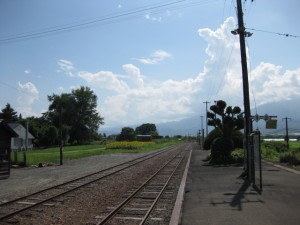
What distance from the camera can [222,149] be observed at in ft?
99.5

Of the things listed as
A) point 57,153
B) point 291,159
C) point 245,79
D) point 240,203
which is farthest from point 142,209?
point 57,153

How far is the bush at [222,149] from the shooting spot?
3017cm

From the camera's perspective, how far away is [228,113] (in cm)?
2995

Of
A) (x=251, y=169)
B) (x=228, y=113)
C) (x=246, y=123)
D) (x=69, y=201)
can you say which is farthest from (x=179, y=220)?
(x=228, y=113)

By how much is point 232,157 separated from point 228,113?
340 centimetres

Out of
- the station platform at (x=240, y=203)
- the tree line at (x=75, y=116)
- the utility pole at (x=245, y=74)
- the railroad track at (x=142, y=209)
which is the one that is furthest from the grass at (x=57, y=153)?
the tree line at (x=75, y=116)

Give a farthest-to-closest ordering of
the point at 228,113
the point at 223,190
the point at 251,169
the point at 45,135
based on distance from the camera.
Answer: the point at 45,135 < the point at 228,113 < the point at 251,169 < the point at 223,190

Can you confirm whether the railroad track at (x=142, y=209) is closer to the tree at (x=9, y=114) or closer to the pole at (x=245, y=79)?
Answer: the pole at (x=245, y=79)

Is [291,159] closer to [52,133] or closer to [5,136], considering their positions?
[5,136]

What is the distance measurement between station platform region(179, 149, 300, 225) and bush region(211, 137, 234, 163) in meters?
12.1

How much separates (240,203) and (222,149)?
1852 cm

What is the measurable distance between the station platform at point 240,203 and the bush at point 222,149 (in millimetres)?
12121

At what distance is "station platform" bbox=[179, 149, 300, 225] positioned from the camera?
961 cm

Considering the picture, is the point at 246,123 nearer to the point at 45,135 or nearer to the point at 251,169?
the point at 251,169
